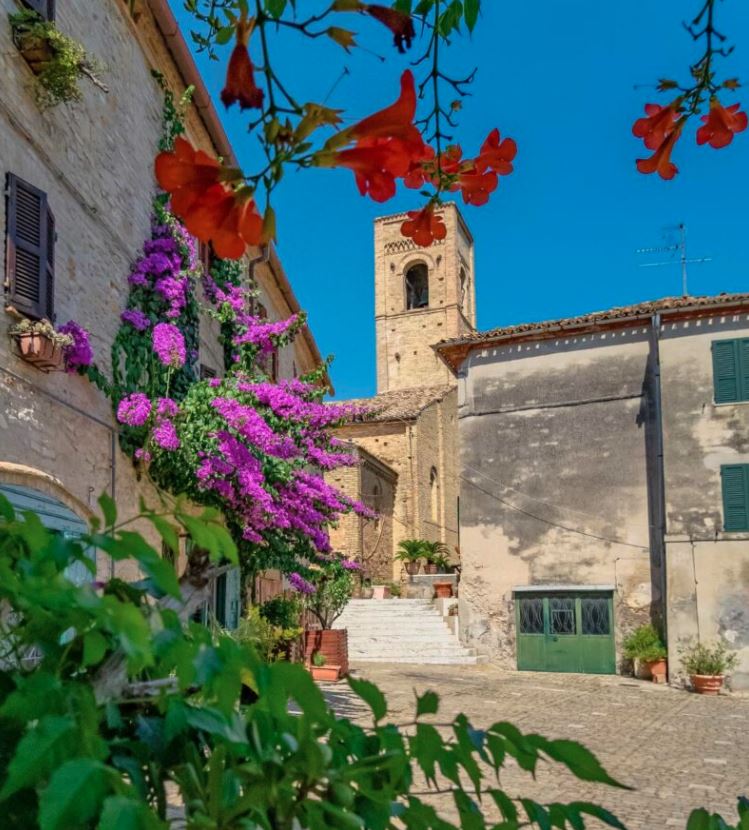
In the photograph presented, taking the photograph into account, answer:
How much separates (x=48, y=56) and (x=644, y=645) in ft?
50.9

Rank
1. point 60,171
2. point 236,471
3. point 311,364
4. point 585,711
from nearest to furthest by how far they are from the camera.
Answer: point 60,171
point 236,471
point 585,711
point 311,364

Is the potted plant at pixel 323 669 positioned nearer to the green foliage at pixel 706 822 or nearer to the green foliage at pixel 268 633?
the green foliage at pixel 268 633

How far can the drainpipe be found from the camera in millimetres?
18703

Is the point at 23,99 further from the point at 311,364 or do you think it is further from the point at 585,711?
the point at 311,364

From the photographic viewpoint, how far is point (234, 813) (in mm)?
973

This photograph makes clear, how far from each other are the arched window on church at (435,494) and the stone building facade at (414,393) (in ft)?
0.14

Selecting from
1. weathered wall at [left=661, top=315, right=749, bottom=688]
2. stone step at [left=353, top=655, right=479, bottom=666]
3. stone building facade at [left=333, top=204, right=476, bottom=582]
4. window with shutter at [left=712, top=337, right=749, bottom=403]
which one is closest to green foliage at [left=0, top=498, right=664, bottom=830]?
stone building facade at [left=333, top=204, right=476, bottom=582]

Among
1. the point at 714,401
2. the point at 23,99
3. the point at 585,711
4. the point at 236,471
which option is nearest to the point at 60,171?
the point at 23,99

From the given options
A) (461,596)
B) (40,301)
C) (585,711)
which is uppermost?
(40,301)

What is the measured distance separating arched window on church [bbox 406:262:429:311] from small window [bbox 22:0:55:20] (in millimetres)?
41407

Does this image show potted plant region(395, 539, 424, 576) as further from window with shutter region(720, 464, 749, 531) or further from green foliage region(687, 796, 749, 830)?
green foliage region(687, 796, 749, 830)

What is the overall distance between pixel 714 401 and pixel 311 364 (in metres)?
11.7

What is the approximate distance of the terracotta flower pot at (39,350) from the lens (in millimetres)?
8055

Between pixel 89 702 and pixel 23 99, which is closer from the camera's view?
pixel 89 702
